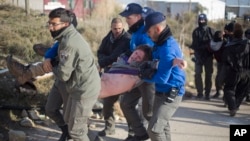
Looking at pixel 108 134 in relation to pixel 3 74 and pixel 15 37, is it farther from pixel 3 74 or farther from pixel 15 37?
pixel 15 37

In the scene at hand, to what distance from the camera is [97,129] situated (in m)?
6.12

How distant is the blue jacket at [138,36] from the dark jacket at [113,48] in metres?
0.30

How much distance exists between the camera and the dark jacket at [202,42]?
8.51 m

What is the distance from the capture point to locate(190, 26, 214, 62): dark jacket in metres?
8.51

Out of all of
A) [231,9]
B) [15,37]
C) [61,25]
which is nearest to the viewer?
[61,25]

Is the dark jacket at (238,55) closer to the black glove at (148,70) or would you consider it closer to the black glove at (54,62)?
the black glove at (148,70)

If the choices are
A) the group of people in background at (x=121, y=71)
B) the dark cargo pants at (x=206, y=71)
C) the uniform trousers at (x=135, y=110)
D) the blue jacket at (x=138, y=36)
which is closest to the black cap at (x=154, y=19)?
the group of people in background at (x=121, y=71)

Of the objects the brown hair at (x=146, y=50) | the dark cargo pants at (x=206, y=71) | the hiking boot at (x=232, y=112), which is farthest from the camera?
the dark cargo pants at (x=206, y=71)

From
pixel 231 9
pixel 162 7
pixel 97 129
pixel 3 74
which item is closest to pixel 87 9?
pixel 3 74

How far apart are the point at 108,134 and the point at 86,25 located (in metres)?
9.73

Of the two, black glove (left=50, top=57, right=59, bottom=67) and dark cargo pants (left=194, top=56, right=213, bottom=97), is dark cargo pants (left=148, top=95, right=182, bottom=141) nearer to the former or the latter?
black glove (left=50, top=57, right=59, bottom=67)

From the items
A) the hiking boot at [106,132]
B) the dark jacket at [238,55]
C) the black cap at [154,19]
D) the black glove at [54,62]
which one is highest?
the black cap at [154,19]

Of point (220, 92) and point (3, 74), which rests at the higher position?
point (3, 74)

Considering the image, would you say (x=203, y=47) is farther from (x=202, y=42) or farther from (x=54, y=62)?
(x=54, y=62)
